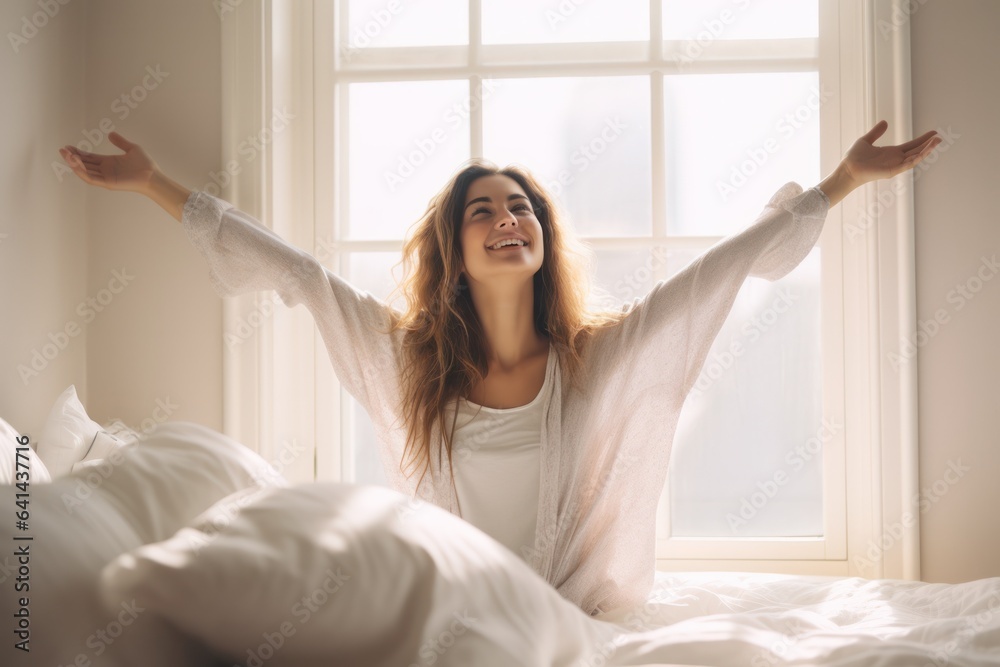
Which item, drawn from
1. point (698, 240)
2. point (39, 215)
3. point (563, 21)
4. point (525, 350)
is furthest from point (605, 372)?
point (39, 215)

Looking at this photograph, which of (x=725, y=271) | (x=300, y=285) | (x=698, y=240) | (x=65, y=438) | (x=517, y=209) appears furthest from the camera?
(x=698, y=240)

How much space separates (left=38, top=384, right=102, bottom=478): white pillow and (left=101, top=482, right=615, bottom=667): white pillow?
32.7 inches

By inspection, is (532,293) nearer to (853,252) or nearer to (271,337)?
(271,337)

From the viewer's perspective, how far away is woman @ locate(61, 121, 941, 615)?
1.42m

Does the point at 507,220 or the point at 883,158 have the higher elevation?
the point at 883,158

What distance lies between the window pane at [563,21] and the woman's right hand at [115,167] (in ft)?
2.79

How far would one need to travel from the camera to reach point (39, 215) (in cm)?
150

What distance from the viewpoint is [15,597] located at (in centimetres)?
47

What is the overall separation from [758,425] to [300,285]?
1.11 meters

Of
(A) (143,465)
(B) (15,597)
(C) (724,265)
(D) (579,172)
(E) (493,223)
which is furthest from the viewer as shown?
(D) (579,172)

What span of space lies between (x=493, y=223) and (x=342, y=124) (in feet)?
1.90

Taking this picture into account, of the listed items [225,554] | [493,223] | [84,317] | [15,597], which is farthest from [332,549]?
[84,317]

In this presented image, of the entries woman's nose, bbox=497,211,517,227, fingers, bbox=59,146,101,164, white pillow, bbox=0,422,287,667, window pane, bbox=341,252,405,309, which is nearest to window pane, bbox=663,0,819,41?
woman's nose, bbox=497,211,517,227

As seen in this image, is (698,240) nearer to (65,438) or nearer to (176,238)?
(176,238)
